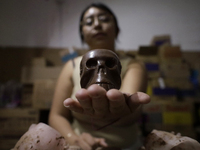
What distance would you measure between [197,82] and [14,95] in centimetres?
190

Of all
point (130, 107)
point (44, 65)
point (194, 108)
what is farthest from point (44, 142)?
point (194, 108)

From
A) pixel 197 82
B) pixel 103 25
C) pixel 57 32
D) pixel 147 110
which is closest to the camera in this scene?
pixel 103 25

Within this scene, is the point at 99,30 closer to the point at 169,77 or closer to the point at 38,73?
the point at 38,73

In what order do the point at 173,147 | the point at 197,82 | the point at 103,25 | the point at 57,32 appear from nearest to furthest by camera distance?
the point at 173,147 < the point at 103,25 < the point at 57,32 < the point at 197,82

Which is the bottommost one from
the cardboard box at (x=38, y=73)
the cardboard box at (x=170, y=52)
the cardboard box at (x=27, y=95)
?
the cardboard box at (x=27, y=95)

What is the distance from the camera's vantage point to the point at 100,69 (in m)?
0.33

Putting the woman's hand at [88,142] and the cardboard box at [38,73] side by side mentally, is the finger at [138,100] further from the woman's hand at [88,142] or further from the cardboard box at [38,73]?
the cardboard box at [38,73]

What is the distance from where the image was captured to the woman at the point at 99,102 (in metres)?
0.27

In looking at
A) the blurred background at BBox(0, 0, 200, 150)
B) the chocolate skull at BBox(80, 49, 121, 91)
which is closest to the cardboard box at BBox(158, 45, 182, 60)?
the blurred background at BBox(0, 0, 200, 150)

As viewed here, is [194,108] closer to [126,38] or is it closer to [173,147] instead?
[126,38]

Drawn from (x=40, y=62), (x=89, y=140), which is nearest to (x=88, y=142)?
(x=89, y=140)

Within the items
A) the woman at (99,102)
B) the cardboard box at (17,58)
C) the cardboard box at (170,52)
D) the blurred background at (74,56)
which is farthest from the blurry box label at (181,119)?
the cardboard box at (17,58)

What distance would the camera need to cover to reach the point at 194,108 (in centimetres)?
126

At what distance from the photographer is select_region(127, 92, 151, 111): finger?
0.86 ft
